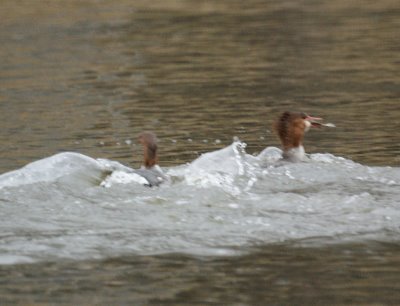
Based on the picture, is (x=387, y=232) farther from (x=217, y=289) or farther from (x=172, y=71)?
(x=172, y=71)

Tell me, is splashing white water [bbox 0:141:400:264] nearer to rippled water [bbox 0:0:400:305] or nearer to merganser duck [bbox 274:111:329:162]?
rippled water [bbox 0:0:400:305]

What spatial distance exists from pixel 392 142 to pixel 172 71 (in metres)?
7.06

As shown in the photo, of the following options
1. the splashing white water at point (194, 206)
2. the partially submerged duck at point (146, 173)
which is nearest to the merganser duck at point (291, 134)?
the splashing white water at point (194, 206)

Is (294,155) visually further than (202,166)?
Yes

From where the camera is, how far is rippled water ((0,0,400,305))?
7.89 meters

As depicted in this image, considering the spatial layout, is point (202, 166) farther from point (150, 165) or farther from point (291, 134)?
point (291, 134)

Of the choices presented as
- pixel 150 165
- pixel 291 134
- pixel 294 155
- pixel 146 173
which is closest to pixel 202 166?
pixel 150 165

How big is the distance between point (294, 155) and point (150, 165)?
64.1 inches

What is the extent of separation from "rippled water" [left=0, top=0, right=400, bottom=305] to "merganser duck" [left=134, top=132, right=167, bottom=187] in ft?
0.46

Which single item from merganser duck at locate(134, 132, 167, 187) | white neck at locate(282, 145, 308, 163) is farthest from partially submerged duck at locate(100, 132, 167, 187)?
white neck at locate(282, 145, 308, 163)

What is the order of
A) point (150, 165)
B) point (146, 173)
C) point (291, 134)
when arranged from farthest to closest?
point (291, 134), point (150, 165), point (146, 173)

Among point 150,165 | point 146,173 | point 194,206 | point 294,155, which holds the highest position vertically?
point 294,155

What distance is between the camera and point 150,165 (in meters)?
10.5

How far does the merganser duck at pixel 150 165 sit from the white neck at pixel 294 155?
5.02 ft
